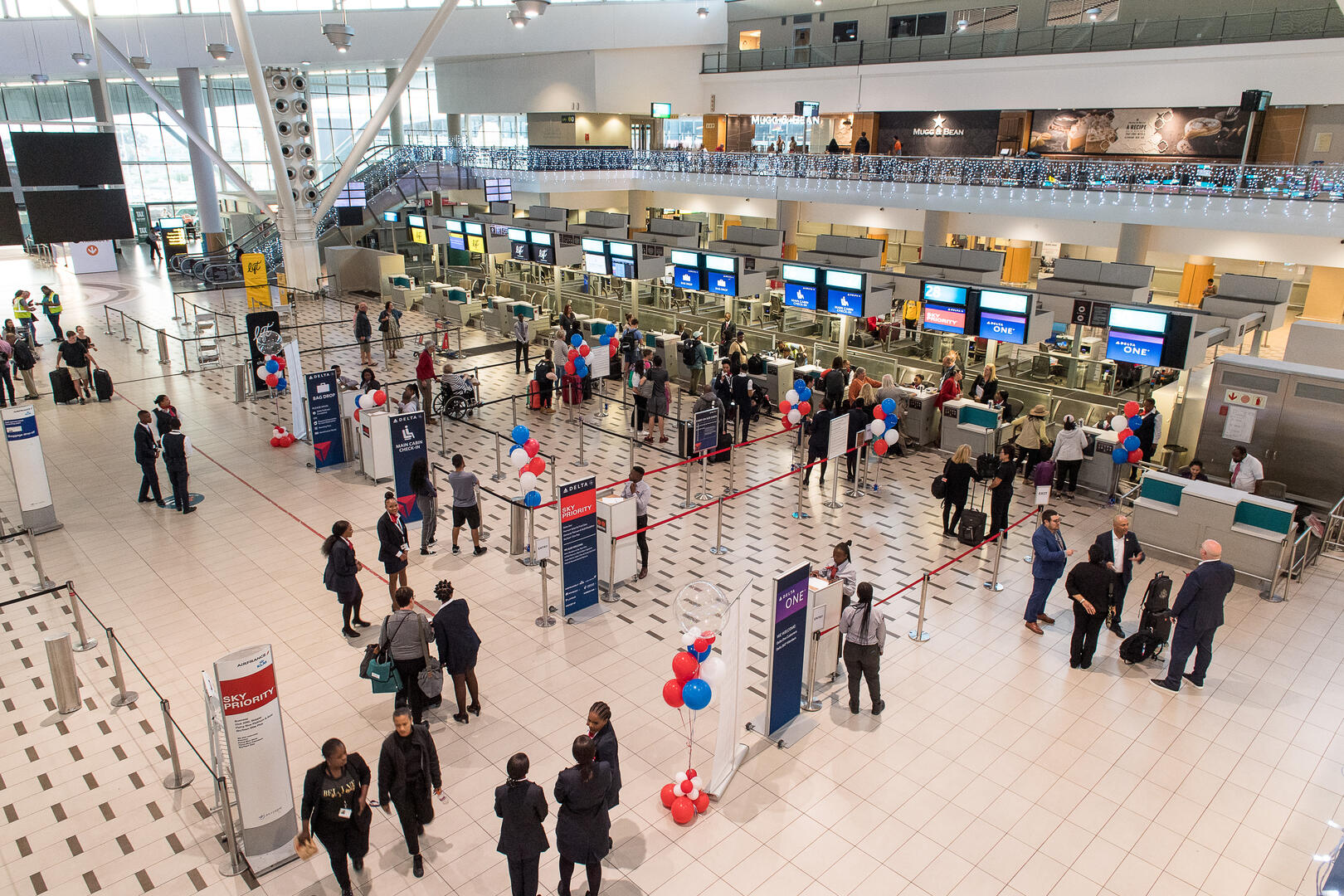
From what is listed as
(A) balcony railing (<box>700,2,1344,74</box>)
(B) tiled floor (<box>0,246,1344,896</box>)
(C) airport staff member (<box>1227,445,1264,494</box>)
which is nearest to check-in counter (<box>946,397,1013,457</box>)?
(B) tiled floor (<box>0,246,1344,896</box>)

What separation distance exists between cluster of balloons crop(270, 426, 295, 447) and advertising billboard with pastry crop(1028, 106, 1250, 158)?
26.9m

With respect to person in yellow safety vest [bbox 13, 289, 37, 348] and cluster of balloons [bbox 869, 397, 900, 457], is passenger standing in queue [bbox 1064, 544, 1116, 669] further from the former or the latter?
person in yellow safety vest [bbox 13, 289, 37, 348]

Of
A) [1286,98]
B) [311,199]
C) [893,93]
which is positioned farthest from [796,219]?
[311,199]

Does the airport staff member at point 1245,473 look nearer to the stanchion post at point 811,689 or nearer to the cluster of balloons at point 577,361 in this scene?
the stanchion post at point 811,689

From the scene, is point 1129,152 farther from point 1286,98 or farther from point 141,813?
point 141,813

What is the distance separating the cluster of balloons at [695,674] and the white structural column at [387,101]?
17488mm

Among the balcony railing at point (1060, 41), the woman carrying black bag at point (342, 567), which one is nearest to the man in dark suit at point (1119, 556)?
the woman carrying black bag at point (342, 567)

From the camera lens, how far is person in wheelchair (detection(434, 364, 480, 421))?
15.2 meters

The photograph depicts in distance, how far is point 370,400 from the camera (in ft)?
43.1

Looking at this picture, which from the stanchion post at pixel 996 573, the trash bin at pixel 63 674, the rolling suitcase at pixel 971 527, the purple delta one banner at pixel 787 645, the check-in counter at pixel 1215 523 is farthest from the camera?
the rolling suitcase at pixel 971 527

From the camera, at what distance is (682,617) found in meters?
6.97

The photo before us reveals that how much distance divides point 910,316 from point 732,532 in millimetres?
9785

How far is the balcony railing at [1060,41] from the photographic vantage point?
2220cm

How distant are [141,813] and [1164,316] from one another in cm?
1384
